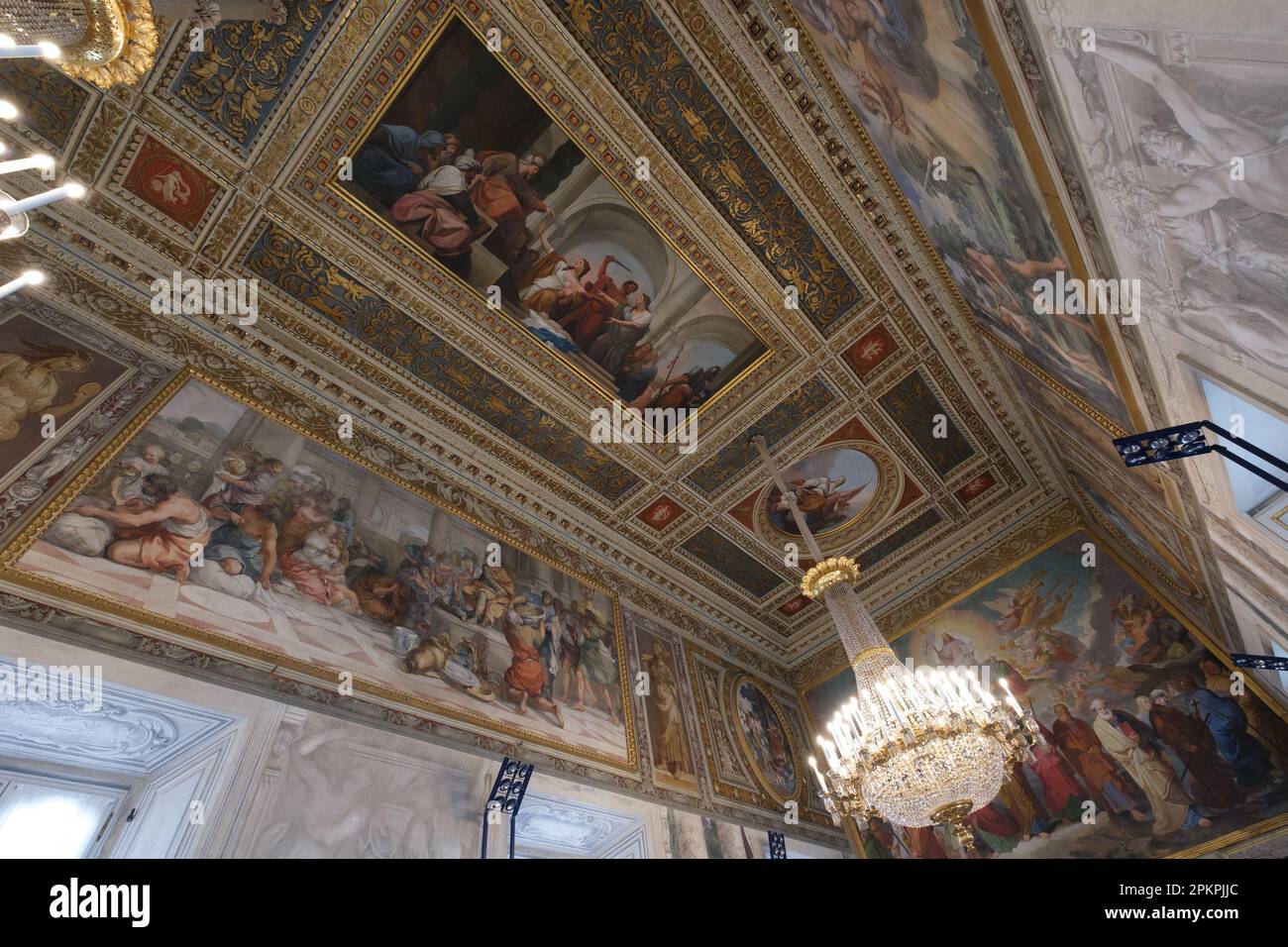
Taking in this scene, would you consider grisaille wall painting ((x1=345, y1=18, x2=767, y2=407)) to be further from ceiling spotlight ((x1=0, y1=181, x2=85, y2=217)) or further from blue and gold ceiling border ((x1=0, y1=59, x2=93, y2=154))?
ceiling spotlight ((x1=0, y1=181, x2=85, y2=217))

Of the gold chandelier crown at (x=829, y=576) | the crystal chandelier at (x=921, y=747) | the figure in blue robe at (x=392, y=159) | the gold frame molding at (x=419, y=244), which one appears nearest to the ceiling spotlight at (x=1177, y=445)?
the crystal chandelier at (x=921, y=747)

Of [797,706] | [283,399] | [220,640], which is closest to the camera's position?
[220,640]

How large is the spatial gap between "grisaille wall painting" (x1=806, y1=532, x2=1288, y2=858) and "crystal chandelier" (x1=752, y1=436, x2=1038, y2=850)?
4.29 metres

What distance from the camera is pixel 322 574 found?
6770 millimetres

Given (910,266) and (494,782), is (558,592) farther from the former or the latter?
(910,266)

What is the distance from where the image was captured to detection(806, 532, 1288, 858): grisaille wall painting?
8.42 meters

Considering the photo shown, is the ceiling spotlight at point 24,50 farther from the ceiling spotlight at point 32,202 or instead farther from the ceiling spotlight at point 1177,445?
the ceiling spotlight at point 1177,445

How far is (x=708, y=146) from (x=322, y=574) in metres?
6.30

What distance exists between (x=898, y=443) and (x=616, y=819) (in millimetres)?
7138

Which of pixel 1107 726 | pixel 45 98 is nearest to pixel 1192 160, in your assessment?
pixel 45 98

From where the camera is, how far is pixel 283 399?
295 inches

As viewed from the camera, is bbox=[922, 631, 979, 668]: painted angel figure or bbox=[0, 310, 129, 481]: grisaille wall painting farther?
bbox=[922, 631, 979, 668]: painted angel figure

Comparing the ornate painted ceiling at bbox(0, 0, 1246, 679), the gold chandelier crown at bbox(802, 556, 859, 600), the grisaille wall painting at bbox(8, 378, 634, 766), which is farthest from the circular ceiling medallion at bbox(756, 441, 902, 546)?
the grisaille wall painting at bbox(8, 378, 634, 766)

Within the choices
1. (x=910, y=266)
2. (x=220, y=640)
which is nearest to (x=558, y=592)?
(x=220, y=640)
